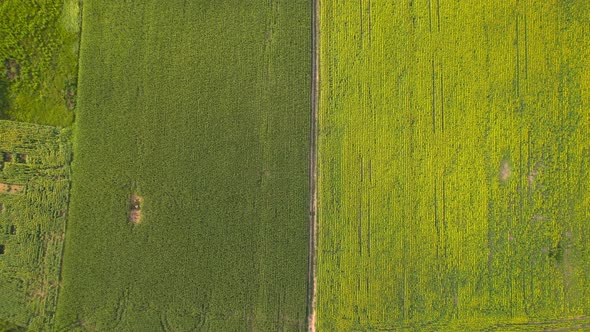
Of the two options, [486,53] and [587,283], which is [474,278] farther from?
[486,53]

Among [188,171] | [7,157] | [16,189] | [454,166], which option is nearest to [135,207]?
[188,171]

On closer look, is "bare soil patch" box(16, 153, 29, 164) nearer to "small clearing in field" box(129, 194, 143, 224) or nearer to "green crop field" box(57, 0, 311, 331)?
"green crop field" box(57, 0, 311, 331)

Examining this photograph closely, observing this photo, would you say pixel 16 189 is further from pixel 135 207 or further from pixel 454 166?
pixel 454 166

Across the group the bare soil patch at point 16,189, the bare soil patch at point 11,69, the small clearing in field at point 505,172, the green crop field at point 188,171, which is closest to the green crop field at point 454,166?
the small clearing in field at point 505,172

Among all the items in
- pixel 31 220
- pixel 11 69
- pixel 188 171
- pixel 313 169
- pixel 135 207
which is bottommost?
pixel 31 220

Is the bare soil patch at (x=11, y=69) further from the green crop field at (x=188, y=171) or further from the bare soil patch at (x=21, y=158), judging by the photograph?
the bare soil patch at (x=21, y=158)

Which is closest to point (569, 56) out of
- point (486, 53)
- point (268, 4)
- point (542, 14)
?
point (542, 14)

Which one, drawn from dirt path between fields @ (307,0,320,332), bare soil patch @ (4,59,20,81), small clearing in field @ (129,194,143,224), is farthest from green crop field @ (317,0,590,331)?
bare soil patch @ (4,59,20,81)
